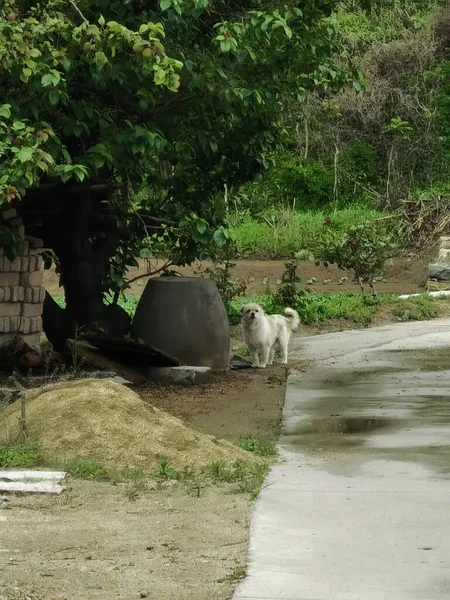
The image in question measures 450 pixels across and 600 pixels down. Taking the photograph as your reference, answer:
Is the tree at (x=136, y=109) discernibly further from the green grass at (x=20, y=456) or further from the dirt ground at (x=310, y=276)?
the dirt ground at (x=310, y=276)

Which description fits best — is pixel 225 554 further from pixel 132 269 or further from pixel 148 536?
pixel 132 269

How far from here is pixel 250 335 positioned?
15.0 m

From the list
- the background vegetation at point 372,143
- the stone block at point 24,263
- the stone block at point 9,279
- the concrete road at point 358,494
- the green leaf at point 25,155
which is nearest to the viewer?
the concrete road at point 358,494

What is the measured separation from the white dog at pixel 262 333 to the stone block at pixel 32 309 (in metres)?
2.40

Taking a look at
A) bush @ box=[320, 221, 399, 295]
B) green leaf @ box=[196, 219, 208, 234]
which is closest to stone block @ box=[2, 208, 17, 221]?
green leaf @ box=[196, 219, 208, 234]

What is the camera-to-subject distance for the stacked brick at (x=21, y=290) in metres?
13.6

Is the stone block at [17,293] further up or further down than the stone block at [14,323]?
further up

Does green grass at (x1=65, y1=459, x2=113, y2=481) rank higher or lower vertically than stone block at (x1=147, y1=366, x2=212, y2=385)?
higher

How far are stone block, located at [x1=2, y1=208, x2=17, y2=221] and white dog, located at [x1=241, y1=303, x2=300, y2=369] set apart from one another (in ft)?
10.1

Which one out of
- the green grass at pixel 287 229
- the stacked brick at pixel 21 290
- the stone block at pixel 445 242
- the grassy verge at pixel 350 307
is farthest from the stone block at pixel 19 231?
the green grass at pixel 287 229

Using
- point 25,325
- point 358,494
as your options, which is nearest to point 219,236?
point 25,325

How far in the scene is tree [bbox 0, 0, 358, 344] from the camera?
11.4 meters

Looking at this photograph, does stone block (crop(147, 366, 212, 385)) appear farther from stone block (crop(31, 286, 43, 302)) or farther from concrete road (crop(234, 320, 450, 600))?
stone block (crop(31, 286, 43, 302))

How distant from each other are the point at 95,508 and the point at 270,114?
25.8 feet
